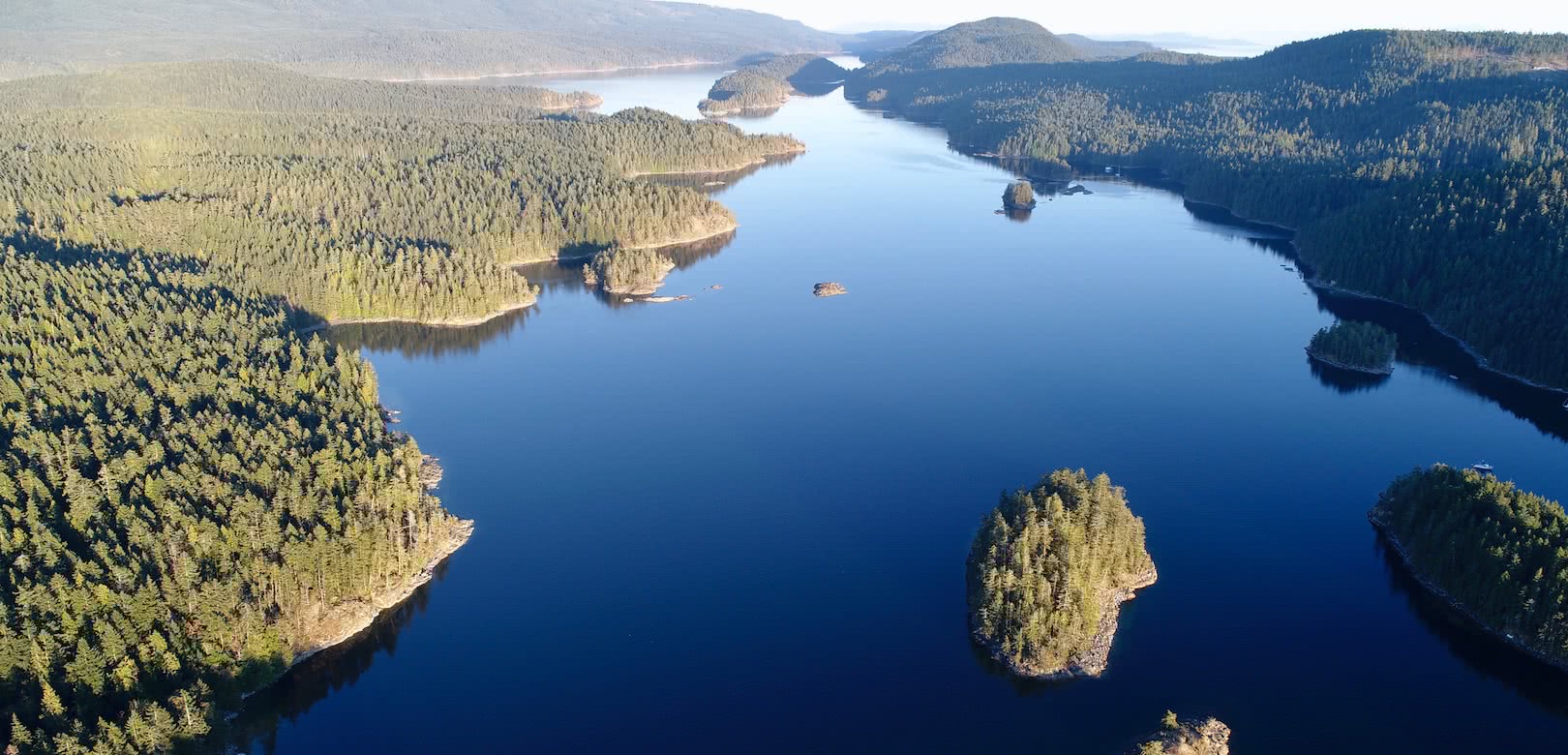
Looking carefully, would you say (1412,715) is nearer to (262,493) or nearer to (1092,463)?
(1092,463)

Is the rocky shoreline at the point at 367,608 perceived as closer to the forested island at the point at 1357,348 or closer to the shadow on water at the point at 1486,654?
the shadow on water at the point at 1486,654

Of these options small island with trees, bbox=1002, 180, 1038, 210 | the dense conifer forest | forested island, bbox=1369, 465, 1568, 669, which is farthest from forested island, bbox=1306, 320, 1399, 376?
small island with trees, bbox=1002, 180, 1038, 210

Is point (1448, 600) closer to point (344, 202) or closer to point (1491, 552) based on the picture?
point (1491, 552)

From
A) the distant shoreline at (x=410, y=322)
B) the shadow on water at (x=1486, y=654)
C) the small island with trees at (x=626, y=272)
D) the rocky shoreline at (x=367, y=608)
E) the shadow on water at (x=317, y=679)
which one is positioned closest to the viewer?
the shadow on water at (x=317, y=679)

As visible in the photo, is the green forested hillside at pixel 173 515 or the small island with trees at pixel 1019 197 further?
the small island with trees at pixel 1019 197

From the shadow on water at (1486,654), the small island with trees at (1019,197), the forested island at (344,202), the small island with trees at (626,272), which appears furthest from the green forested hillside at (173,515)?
the small island with trees at (1019,197)

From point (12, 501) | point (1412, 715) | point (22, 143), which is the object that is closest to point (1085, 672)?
point (1412, 715)

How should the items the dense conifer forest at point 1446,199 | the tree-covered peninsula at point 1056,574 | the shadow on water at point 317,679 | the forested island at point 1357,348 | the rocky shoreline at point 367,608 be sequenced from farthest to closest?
the dense conifer forest at point 1446,199 → the forested island at point 1357,348 → the rocky shoreline at point 367,608 → the tree-covered peninsula at point 1056,574 → the shadow on water at point 317,679
